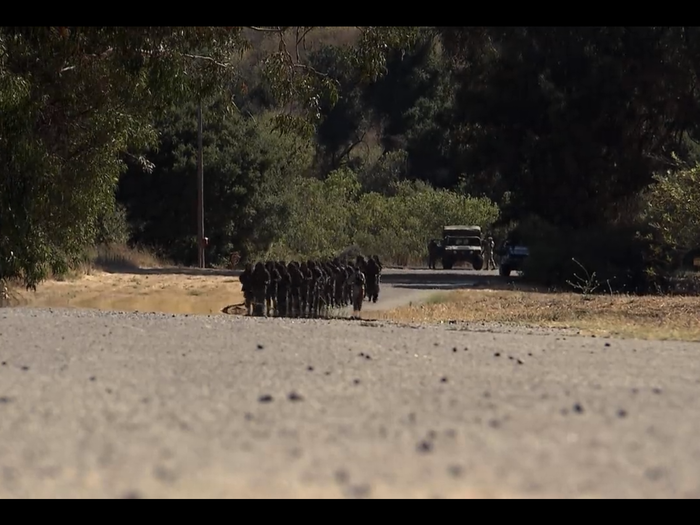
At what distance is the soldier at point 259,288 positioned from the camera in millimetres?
25328

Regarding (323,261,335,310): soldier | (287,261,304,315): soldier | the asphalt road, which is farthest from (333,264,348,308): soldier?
the asphalt road

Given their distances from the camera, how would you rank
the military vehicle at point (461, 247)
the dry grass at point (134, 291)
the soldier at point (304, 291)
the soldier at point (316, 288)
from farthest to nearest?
1. the military vehicle at point (461, 247)
2. the dry grass at point (134, 291)
3. the soldier at point (316, 288)
4. the soldier at point (304, 291)

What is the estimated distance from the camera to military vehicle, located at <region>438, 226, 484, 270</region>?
56.8 m

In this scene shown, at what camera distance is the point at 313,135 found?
4022 cm

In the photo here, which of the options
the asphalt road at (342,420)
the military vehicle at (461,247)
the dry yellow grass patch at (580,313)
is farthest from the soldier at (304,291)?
the military vehicle at (461,247)

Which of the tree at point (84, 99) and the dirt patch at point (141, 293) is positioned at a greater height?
the tree at point (84, 99)

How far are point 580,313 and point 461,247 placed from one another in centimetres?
3441

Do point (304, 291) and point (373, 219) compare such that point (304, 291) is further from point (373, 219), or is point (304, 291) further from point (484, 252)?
point (373, 219)

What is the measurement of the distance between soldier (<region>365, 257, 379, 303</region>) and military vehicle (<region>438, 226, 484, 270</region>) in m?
26.9

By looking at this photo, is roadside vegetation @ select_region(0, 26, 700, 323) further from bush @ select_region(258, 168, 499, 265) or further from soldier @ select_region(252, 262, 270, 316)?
soldier @ select_region(252, 262, 270, 316)

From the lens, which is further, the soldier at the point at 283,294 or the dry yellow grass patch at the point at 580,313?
the soldier at the point at 283,294

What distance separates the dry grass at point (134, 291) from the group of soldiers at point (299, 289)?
4.02 feet

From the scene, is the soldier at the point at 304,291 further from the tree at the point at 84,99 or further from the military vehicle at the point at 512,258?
the military vehicle at the point at 512,258

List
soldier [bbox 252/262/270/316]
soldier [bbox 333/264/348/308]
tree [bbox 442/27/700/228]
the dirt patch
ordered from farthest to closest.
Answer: tree [bbox 442/27/700/228]
the dirt patch
soldier [bbox 333/264/348/308]
soldier [bbox 252/262/270/316]
